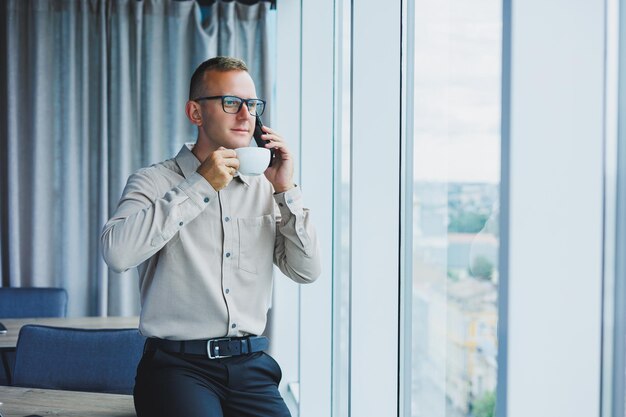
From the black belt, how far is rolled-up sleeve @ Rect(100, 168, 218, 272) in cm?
21

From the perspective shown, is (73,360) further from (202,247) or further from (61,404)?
(202,247)

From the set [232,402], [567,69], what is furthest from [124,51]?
[567,69]

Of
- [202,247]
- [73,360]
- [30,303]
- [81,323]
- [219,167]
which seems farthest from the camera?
[30,303]

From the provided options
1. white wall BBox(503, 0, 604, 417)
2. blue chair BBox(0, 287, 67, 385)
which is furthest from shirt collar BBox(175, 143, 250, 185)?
Result: blue chair BBox(0, 287, 67, 385)

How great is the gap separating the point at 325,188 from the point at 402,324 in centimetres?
125

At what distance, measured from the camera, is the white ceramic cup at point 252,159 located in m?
1.61

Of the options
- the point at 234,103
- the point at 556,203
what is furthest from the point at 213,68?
the point at 556,203

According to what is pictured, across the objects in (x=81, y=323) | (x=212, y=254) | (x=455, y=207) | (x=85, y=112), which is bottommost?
(x=81, y=323)

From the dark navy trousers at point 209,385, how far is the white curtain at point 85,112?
2.80m

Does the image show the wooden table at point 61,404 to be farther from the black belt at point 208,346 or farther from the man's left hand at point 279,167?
the man's left hand at point 279,167

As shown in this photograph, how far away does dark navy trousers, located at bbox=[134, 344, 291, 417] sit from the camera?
147cm

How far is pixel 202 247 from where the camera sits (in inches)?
67.2

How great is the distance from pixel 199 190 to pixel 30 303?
212 centimetres

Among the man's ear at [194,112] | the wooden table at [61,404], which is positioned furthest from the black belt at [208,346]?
the man's ear at [194,112]
